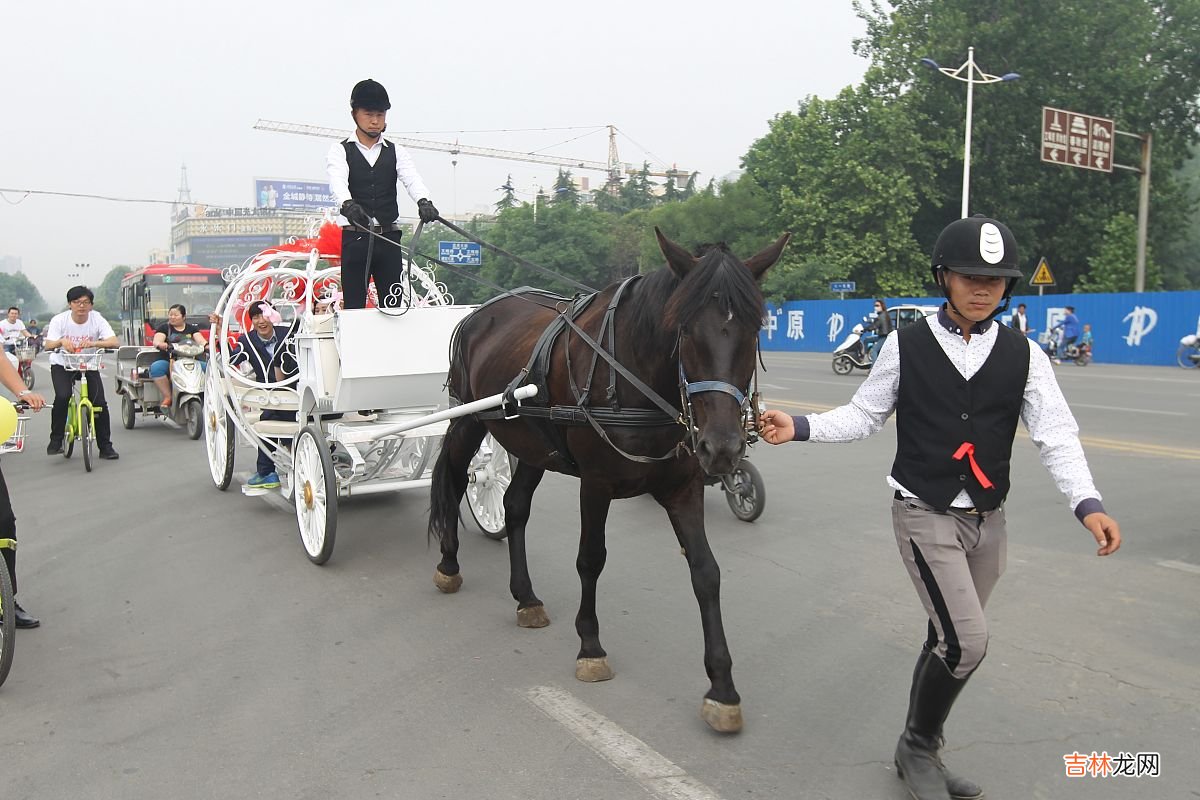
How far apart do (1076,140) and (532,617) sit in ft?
90.8

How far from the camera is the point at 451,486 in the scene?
5.93 metres

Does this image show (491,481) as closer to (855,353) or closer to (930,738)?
(930,738)

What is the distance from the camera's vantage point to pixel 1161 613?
16.4 feet

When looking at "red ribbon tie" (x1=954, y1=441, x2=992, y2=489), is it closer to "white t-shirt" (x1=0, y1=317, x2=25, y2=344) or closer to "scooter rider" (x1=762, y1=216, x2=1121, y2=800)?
"scooter rider" (x1=762, y1=216, x2=1121, y2=800)

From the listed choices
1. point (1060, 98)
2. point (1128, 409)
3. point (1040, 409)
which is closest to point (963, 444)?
point (1040, 409)

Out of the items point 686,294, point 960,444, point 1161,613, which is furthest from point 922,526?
point 1161,613

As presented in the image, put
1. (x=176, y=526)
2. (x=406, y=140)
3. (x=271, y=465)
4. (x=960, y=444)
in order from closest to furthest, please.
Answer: (x=960, y=444) < (x=176, y=526) < (x=271, y=465) < (x=406, y=140)

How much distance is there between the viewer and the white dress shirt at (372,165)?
21.1 feet

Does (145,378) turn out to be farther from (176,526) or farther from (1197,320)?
(1197,320)

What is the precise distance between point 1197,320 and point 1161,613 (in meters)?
22.3

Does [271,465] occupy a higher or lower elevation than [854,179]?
lower

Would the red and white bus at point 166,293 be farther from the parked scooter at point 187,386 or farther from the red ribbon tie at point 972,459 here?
the red ribbon tie at point 972,459

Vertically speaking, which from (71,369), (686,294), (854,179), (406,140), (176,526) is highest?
(406,140)

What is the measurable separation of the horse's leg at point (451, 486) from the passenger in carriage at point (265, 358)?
232cm
